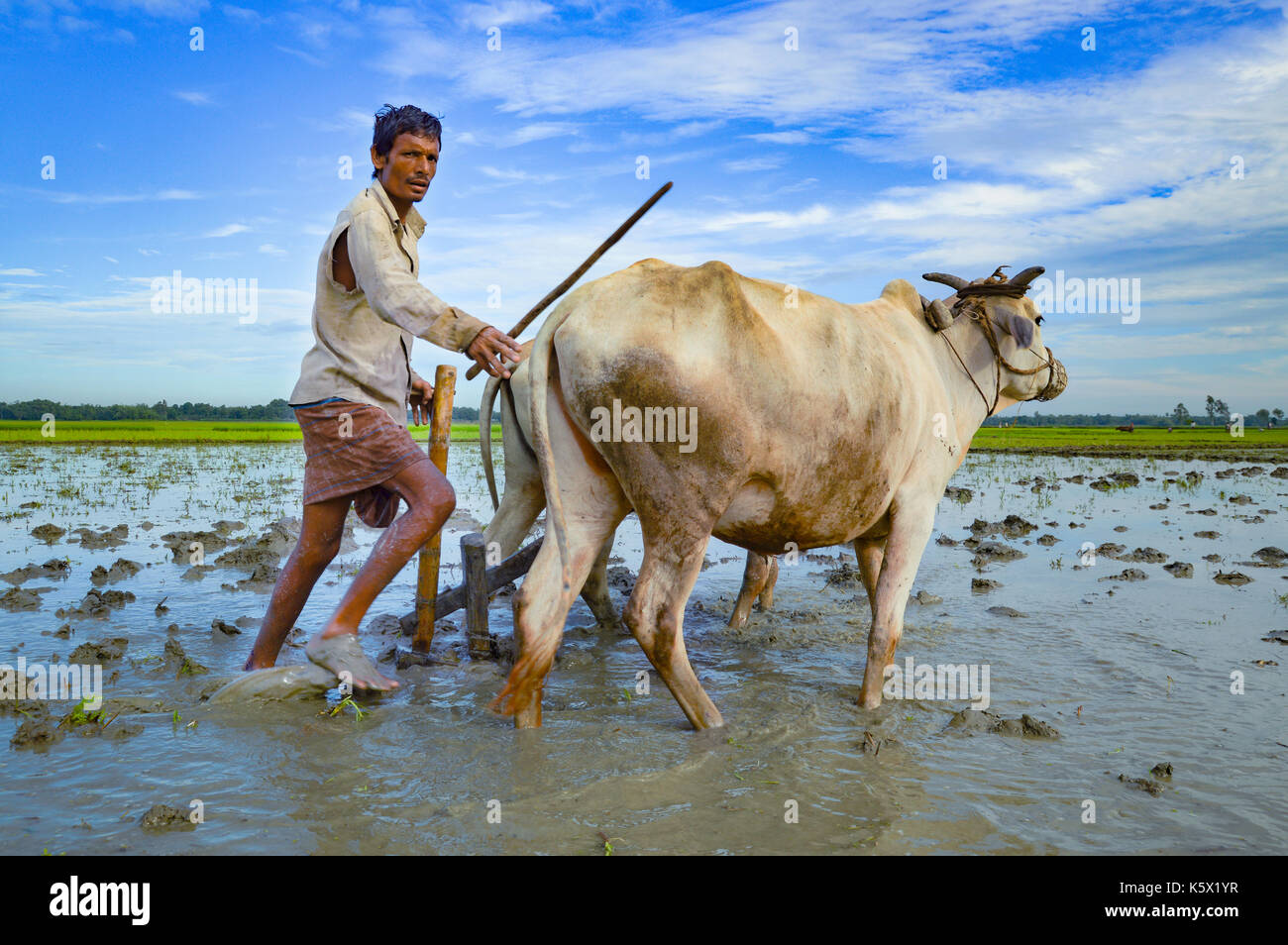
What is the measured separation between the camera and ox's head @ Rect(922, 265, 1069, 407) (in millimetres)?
5074

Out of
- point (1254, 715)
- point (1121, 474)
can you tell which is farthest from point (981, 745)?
point (1121, 474)

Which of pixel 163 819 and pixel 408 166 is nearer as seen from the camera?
pixel 163 819

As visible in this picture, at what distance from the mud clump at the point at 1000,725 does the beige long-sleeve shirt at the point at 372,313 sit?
2.87 meters

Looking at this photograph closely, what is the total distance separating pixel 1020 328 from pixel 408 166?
3650mm

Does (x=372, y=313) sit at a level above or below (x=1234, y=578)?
above

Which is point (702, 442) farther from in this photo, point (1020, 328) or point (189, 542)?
→ point (189, 542)

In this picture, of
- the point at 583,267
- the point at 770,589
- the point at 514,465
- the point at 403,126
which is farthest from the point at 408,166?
the point at 770,589

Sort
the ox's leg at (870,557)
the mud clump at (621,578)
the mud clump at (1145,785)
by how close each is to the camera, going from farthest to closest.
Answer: the mud clump at (621,578), the ox's leg at (870,557), the mud clump at (1145,785)

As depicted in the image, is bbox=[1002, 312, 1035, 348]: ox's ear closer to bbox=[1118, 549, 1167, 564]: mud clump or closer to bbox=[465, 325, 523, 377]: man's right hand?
bbox=[465, 325, 523, 377]: man's right hand

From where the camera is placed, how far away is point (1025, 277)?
5.02 meters

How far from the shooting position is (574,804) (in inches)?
118

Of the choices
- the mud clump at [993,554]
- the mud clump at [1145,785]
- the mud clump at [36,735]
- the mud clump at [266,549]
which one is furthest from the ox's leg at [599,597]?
the mud clump at [993,554]

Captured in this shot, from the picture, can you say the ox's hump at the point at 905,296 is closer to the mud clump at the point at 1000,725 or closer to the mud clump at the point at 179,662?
the mud clump at the point at 1000,725

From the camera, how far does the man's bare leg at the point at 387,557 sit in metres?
3.86
